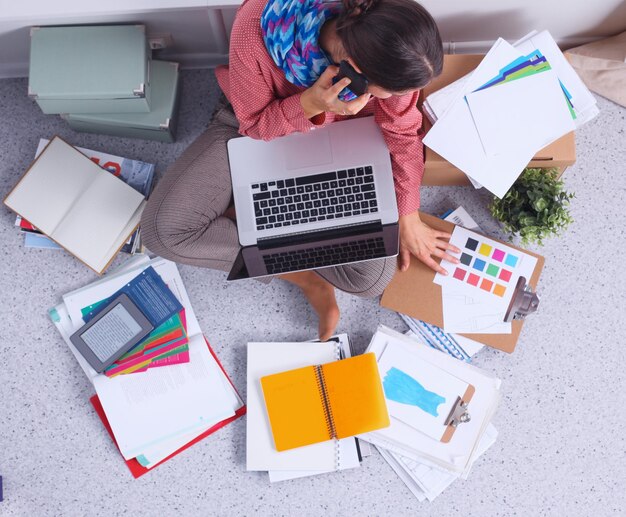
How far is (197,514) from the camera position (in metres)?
1.39

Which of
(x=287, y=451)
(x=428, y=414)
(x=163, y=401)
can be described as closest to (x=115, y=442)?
(x=163, y=401)

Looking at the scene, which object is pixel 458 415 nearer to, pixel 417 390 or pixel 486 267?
pixel 417 390

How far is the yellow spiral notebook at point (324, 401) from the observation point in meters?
1.32

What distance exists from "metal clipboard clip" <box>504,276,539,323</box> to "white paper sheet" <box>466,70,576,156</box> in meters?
0.35

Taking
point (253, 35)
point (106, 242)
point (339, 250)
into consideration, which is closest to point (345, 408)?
point (339, 250)

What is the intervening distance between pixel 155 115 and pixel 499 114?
0.73 m

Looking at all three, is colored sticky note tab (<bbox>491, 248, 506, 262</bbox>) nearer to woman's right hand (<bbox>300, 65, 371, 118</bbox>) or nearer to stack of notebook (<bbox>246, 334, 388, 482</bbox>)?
stack of notebook (<bbox>246, 334, 388, 482</bbox>)

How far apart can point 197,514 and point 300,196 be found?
80 centimetres

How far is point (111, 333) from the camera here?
1363mm

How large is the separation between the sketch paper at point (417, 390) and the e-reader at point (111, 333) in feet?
1.83

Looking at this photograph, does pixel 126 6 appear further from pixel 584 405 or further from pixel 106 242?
pixel 584 405

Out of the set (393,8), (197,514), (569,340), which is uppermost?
(393,8)

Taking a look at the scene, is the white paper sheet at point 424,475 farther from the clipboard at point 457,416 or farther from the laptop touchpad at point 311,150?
the laptop touchpad at point 311,150

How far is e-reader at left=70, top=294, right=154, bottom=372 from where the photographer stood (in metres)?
1.35
